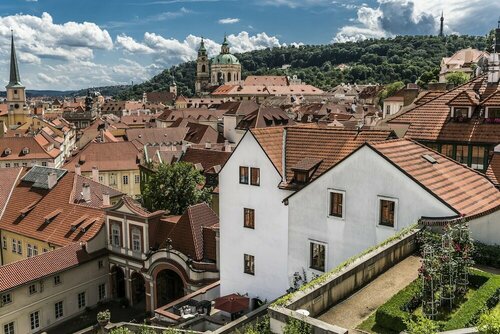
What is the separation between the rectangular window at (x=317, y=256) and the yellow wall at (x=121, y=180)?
54.7 meters

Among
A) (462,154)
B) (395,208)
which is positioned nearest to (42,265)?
(395,208)

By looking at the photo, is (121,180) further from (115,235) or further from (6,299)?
(6,299)

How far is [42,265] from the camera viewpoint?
118 ft

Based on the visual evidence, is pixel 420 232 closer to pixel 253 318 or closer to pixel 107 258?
pixel 253 318

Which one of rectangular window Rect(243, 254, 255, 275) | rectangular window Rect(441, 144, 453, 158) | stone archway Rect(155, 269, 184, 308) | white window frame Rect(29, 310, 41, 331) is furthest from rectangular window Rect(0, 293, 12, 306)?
rectangular window Rect(441, 144, 453, 158)

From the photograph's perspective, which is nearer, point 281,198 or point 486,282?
point 486,282

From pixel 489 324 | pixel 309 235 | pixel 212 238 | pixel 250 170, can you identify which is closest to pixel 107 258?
pixel 212 238

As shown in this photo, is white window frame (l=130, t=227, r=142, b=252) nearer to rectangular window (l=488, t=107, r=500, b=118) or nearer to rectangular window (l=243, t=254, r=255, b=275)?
rectangular window (l=243, t=254, r=255, b=275)

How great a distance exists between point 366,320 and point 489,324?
461 cm

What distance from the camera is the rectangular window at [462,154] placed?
88.0 ft

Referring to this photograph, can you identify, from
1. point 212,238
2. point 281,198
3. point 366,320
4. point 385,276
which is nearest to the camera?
point 366,320

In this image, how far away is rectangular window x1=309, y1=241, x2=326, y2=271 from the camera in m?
24.2

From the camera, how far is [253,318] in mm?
18281

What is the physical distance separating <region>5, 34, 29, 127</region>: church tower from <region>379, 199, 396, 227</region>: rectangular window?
463 feet
